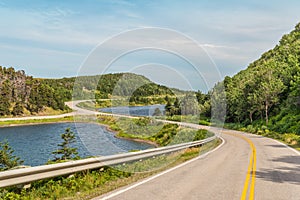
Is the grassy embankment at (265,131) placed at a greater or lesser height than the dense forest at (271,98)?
lesser

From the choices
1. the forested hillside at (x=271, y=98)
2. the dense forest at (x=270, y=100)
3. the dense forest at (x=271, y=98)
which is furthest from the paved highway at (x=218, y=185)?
the forested hillside at (x=271, y=98)

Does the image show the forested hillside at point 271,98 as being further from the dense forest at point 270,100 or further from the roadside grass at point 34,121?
the roadside grass at point 34,121

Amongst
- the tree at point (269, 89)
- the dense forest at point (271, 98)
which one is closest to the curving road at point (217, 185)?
the dense forest at point (271, 98)

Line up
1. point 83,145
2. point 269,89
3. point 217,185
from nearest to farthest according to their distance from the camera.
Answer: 1. point 217,185
2. point 83,145
3. point 269,89

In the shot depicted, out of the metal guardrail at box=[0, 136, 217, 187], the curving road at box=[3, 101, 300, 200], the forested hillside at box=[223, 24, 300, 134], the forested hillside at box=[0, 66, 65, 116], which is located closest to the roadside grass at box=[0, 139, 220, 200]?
the metal guardrail at box=[0, 136, 217, 187]

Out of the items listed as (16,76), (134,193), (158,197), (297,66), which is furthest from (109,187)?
(16,76)

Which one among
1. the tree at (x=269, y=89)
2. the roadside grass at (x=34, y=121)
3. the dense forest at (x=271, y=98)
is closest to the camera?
the dense forest at (x=271, y=98)

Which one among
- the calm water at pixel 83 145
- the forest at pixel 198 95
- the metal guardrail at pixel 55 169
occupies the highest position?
the forest at pixel 198 95

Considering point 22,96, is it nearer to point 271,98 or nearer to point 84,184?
point 271,98

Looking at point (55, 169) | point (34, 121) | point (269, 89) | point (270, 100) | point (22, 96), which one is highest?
point (269, 89)

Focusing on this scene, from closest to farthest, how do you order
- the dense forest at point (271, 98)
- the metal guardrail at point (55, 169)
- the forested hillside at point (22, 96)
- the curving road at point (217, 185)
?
1. the metal guardrail at point (55, 169)
2. the curving road at point (217, 185)
3. the dense forest at point (271, 98)
4. the forested hillside at point (22, 96)

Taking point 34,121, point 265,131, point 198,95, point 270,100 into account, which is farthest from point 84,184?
point 34,121

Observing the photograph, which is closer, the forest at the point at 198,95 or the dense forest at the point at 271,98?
the forest at the point at 198,95

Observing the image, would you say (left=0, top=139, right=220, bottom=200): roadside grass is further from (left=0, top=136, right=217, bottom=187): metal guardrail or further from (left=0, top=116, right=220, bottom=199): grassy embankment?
(left=0, top=136, right=217, bottom=187): metal guardrail
